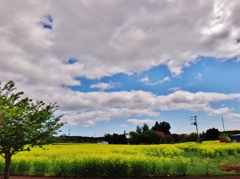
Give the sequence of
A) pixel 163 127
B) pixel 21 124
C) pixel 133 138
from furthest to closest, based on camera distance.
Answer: pixel 163 127 → pixel 133 138 → pixel 21 124

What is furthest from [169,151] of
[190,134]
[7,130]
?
[190,134]

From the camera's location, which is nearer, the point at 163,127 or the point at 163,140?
the point at 163,140

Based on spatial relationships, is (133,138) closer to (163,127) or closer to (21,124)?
(163,127)

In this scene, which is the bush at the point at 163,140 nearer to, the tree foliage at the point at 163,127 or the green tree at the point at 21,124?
the tree foliage at the point at 163,127

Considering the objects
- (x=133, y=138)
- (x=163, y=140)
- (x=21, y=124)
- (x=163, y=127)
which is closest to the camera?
(x=21, y=124)

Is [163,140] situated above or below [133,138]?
below

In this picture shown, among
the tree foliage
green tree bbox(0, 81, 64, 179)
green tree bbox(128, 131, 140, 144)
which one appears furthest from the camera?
the tree foliage

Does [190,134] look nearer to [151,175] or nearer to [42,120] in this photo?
[151,175]

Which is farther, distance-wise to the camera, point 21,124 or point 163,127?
point 163,127

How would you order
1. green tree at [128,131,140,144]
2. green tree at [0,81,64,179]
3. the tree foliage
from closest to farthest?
green tree at [0,81,64,179] < green tree at [128,131,140,144] < the tree foliage

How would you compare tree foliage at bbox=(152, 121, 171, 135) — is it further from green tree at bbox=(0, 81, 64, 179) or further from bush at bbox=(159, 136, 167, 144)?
green tree at bbox=(0, 81, 64, 179)

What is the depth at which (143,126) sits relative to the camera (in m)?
75.2

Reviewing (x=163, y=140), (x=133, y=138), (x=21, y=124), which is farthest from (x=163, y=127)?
(x=21, y=124)

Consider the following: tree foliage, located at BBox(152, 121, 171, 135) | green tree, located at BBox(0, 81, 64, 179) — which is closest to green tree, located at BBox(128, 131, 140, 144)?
tree foliage, located at BBox(152, 121, 171, 135)
